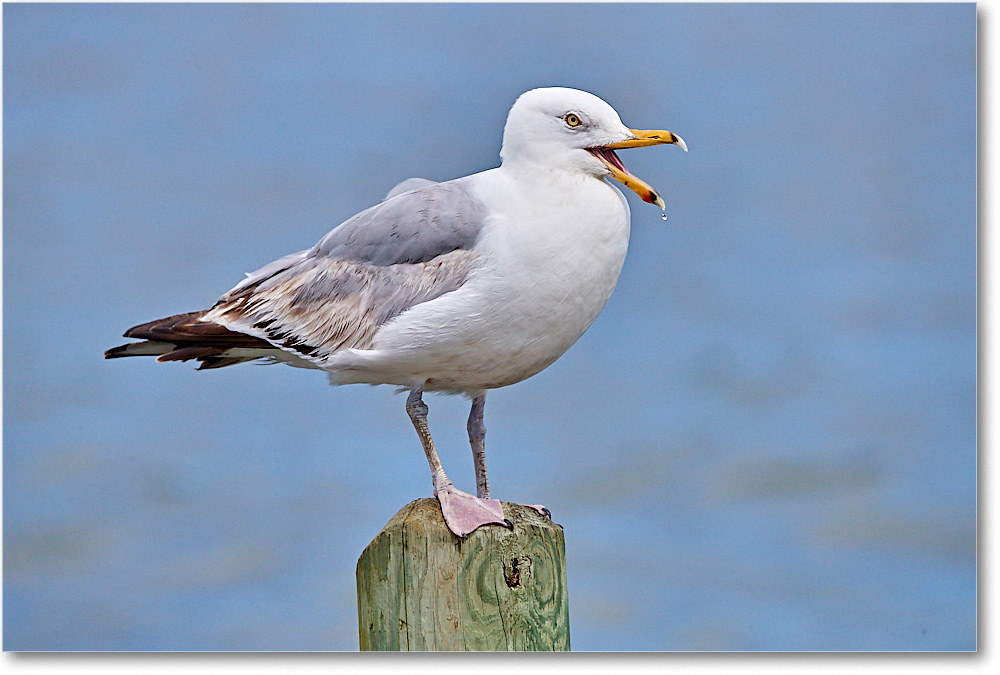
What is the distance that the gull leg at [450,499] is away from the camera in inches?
102

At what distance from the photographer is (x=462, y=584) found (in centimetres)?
256

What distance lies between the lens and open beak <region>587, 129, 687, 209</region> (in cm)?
254

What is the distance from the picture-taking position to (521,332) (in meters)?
2.56

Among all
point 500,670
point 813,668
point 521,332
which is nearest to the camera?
point 521,332

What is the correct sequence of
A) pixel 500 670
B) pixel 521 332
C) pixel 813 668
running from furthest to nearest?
pixel 813 668
pixel 500 670
pixel 521 332

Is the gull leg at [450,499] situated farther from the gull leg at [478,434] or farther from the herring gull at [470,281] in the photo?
the gull leg at [478,434]

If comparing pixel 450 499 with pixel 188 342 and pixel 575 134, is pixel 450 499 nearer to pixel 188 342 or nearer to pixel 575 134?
pixel 188 342

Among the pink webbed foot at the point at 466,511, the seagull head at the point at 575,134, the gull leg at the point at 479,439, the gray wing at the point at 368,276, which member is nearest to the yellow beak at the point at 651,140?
the seagull head at the point at 575,134

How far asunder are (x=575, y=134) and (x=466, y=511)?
2.73 ft

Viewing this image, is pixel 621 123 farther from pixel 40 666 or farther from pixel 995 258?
pixel 40 666

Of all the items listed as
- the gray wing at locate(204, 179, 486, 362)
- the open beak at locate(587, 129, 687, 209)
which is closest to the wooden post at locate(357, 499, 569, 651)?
the gray wing at locate(204, 179, 486, 362)

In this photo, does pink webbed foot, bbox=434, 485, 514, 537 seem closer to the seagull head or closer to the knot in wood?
the knot in wood

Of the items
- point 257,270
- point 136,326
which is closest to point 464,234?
point 257,270

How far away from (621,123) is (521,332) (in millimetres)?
492
